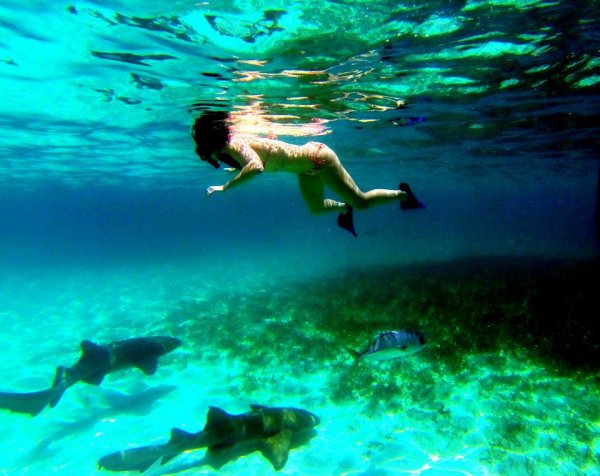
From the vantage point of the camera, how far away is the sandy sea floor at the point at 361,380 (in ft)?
22.6

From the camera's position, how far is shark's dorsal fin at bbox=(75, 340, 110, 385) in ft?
30.8

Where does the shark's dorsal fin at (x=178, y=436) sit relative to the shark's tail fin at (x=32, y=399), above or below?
above

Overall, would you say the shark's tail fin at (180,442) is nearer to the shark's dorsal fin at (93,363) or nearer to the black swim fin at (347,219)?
the shark's dorsal fin at (93,363)

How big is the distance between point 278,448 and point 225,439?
1.02 m

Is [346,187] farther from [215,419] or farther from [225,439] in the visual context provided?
[225,439]

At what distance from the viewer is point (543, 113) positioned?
17391 millimetres

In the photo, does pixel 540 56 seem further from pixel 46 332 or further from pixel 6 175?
pixel 6 175

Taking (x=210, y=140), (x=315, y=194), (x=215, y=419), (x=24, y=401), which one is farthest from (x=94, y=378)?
(x=315, y=194)

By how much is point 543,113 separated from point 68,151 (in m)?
29.3

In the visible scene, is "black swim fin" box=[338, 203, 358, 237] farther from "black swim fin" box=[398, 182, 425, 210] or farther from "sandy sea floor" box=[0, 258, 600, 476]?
"sandy sea floor" box=[0, 258, 600, 476]

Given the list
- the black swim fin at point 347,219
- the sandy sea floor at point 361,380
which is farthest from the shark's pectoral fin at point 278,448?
the black swim fin at point 347,219

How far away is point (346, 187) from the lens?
7.29 meters

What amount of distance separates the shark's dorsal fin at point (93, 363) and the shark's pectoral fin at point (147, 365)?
A: 87cm

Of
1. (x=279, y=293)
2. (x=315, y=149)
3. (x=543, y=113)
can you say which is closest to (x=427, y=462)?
(x=315, y=149)
